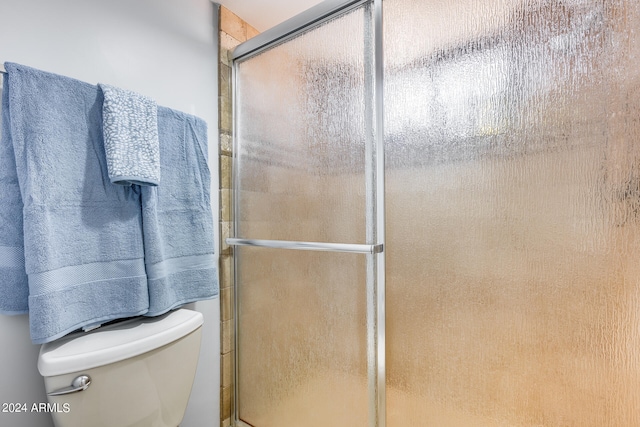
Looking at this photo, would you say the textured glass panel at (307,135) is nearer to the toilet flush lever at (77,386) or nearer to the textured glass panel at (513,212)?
the textured glass panel at (513,212)

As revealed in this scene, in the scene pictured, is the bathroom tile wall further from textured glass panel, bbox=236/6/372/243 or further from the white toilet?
the white toilet

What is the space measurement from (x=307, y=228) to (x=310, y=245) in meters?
0.08

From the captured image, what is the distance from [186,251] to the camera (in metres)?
1.16

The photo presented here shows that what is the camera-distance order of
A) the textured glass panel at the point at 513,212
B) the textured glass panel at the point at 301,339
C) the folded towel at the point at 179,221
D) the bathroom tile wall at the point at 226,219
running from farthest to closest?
the bathroom tile wall at the point at 226,219 < the textured glass panel at the point at 301,339 < the folded towel at the point at 179,221 < the textured glass panel at the point at 513,212

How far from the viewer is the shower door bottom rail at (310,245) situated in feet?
3.44

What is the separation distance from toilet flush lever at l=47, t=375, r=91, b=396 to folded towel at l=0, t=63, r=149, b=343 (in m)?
0.13

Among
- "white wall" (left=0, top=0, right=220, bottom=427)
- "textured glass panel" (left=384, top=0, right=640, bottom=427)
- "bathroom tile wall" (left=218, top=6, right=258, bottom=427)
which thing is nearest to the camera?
"textured glass panel" (left=384, top=0, right=640, bottom=427)

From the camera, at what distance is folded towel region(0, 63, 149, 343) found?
81 centimetres

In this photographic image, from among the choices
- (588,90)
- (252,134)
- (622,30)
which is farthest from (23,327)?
(622,30)

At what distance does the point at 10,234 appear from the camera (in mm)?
822

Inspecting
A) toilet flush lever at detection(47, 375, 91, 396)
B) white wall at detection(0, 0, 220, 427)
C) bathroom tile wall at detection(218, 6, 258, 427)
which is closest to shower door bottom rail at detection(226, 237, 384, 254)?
bathroom tile wall at detection(218, 6, 258, 427)

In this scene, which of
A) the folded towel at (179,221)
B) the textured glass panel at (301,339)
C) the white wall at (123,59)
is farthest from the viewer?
the textured glass panel at (301,339)

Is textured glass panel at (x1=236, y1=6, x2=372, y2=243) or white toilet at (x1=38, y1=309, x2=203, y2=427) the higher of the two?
textured glass panel at (x1=236, y1=6, x2=372, y2=243)

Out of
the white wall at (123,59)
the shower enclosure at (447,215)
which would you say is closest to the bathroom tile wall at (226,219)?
the white wall at (123,59)
